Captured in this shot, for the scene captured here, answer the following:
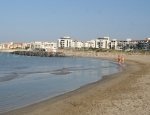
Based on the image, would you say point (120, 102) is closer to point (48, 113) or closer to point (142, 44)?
point (48, 113)

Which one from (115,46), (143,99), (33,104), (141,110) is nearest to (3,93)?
(33,104)

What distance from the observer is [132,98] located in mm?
13438

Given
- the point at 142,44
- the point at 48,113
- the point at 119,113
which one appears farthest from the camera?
the point at 142,44

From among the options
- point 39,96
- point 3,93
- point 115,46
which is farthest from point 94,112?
point 115,46

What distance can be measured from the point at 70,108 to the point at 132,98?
9.13 feet

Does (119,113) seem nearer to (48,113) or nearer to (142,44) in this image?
(48,113)

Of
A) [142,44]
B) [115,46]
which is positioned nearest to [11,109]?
[142,44]

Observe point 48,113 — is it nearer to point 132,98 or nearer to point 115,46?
point 132,98

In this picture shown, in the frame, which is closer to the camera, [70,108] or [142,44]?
[70,108]

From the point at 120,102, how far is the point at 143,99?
103 cm

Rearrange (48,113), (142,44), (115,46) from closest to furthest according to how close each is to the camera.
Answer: (48,113), (142,44), (115,46)

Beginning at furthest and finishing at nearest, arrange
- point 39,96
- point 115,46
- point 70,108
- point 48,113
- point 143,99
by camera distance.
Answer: point 115,46 < point 39,96 < point 143,99 < point 70,108 < point 48,113

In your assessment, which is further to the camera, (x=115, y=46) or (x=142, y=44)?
(x=115, y=46)

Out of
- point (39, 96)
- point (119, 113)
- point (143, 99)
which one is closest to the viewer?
point (119, 113)
